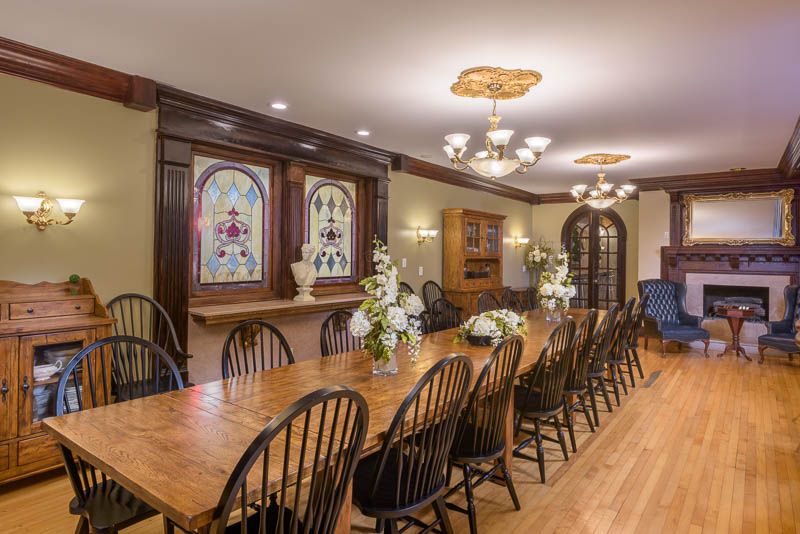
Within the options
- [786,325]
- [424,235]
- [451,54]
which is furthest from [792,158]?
[451,54]

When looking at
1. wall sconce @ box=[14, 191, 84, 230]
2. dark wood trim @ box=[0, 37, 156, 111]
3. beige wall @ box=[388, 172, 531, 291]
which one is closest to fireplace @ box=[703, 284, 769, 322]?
beige wall @ box=[388, 172, 531, 291]

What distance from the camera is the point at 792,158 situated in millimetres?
5359

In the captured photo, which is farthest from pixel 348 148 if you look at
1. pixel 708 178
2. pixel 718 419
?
pixel 708 178

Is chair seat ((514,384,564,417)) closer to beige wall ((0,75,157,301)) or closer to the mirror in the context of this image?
beige wall ((0,75,157,301))

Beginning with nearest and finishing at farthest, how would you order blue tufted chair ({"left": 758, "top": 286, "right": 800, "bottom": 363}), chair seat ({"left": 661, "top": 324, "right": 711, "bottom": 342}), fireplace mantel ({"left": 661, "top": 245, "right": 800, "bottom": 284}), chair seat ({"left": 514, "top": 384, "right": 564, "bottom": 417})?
chair seat ({"left": 514, "top": 384, "right": 564, "bottom": 417}) → blue tufted chair ({"left": 758, "top": 286, "right": 800, "bottom": 363}) → chair seat ({"left": 661, "top": 324, "right": 711, "bottom": 342}) → fireplace mantel ({"left": 661, "top": 245, "right": 800, "bottom": 284})

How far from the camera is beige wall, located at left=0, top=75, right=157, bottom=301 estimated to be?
2.98 meters

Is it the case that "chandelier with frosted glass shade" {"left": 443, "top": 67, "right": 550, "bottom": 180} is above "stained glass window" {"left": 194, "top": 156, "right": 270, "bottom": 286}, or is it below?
above

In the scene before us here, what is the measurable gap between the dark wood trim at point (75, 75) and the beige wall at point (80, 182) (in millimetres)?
57

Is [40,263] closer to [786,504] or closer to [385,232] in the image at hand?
[385,232]

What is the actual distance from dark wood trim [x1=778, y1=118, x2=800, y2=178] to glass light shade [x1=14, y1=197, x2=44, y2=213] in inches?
229

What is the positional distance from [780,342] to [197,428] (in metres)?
6.91

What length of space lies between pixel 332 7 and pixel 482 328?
2.08 meters

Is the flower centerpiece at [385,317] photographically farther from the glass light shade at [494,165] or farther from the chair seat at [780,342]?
the chair seat at [780,342]

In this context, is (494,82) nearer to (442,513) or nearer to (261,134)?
(261,134)
